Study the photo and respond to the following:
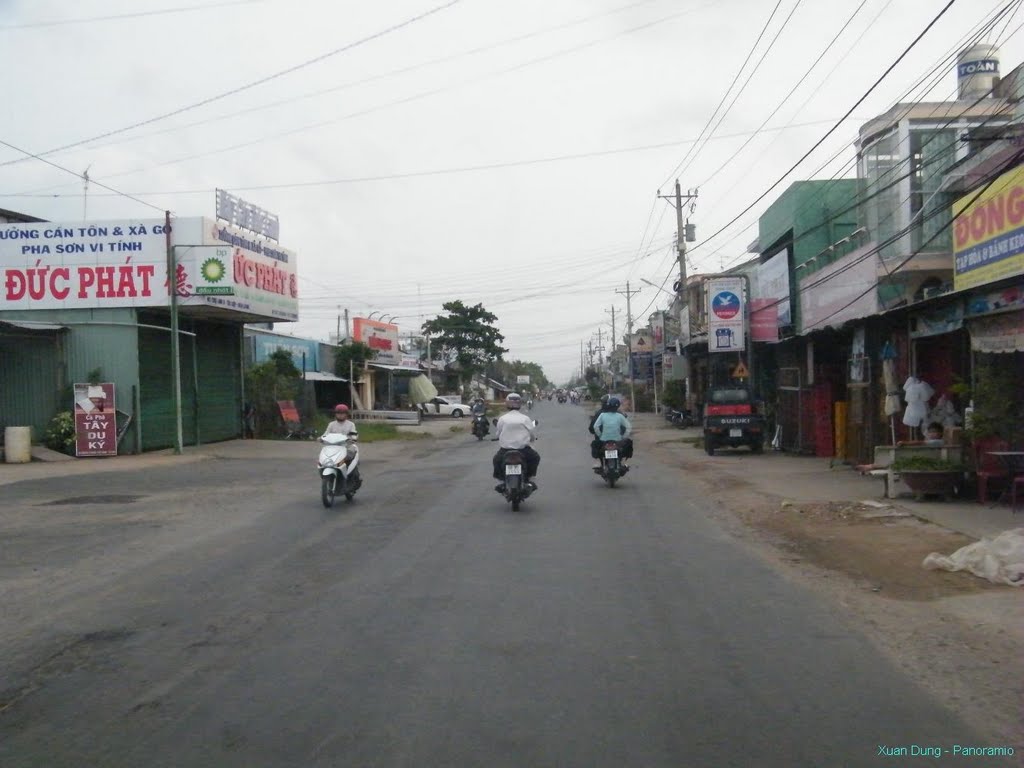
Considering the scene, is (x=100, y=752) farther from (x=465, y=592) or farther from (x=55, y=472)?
(x=55, y=472)

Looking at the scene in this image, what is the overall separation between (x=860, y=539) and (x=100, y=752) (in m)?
8.88

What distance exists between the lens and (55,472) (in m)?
21.3

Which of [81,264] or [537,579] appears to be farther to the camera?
[81,264]

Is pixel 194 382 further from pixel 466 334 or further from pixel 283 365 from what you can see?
pixel 466 334

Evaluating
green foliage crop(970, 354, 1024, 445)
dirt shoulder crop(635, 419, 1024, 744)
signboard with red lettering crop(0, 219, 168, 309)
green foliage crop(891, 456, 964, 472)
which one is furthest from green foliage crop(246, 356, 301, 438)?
green foliage crop(970, 354, 1024, 445)

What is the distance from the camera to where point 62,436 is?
2530 cm

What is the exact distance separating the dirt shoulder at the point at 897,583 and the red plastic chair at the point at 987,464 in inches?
48.1

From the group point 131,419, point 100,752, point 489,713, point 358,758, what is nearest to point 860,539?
point 489,713

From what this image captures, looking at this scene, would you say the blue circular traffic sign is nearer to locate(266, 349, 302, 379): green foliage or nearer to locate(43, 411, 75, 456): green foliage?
locate(266, 349, 302, 379): green foliage

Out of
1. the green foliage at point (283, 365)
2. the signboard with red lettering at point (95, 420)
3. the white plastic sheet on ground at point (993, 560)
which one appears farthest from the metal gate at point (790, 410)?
the signboard with red lettering at point (95, 420)

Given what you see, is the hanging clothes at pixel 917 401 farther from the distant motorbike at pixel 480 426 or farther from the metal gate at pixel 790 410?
the distant motorbike at pixel 480 426

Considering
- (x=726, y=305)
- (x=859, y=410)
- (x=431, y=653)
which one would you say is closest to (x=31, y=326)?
(x=726, y=305)

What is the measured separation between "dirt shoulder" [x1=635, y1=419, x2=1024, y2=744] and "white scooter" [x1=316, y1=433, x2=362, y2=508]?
5.69 m

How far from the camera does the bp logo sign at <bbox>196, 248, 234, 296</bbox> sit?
26328 millimetres
